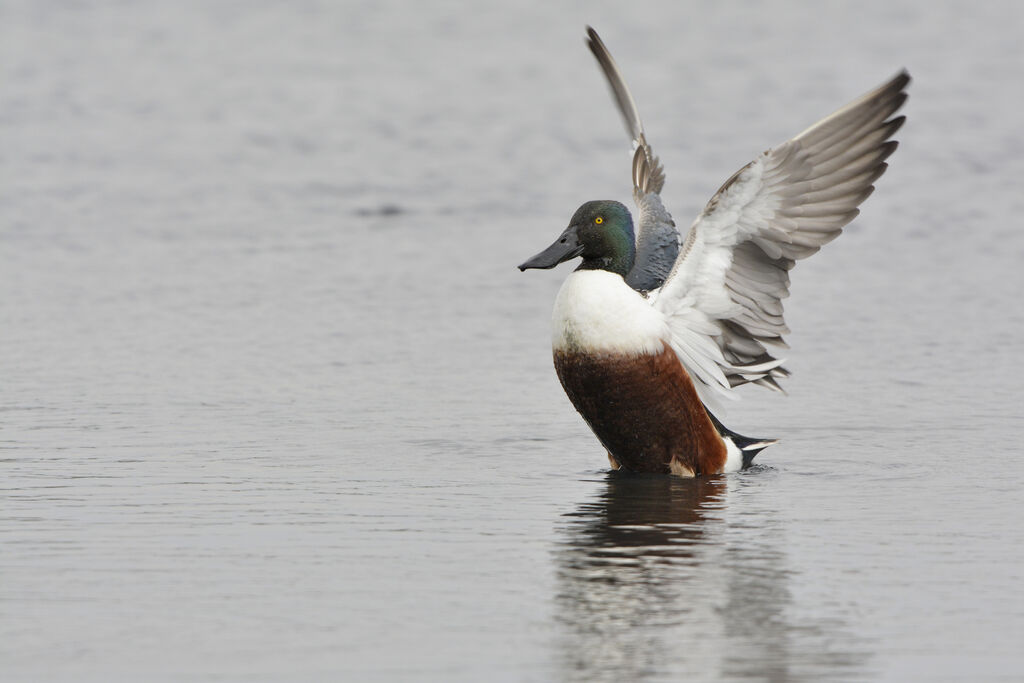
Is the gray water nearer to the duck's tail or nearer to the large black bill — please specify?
the duck's tail

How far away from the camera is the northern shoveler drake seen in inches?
294

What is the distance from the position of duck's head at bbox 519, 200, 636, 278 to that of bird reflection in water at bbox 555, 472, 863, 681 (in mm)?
1284

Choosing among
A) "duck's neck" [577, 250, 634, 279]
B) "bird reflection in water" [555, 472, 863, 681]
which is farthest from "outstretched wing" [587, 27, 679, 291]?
"bird reflection in water" [555, 472, 863, 681]

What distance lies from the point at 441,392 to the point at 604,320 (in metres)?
1.92

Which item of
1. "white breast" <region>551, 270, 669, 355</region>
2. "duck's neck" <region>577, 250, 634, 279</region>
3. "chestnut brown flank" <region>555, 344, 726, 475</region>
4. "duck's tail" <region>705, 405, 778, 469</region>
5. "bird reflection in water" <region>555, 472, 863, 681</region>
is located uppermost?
"duck's neck" <region>577, 250, 634, 279</region>

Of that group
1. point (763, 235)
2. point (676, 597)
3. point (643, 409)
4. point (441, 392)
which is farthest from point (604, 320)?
point (676, 597)

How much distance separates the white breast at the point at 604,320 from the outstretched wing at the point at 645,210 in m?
0.71

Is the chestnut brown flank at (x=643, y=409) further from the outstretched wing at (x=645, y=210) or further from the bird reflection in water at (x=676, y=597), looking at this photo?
the outstretched wing at (x=645, y=210)

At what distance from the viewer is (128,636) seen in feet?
16.0

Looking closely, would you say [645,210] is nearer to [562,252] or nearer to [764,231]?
[562,252]

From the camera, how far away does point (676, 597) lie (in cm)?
531

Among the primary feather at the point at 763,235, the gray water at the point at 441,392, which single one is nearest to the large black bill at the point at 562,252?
the primary feather at the point at 763,235

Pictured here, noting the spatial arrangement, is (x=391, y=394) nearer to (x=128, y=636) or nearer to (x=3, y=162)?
(x=128, y=636)

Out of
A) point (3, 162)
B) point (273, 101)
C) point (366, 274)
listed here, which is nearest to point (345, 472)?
point (366, 274)
